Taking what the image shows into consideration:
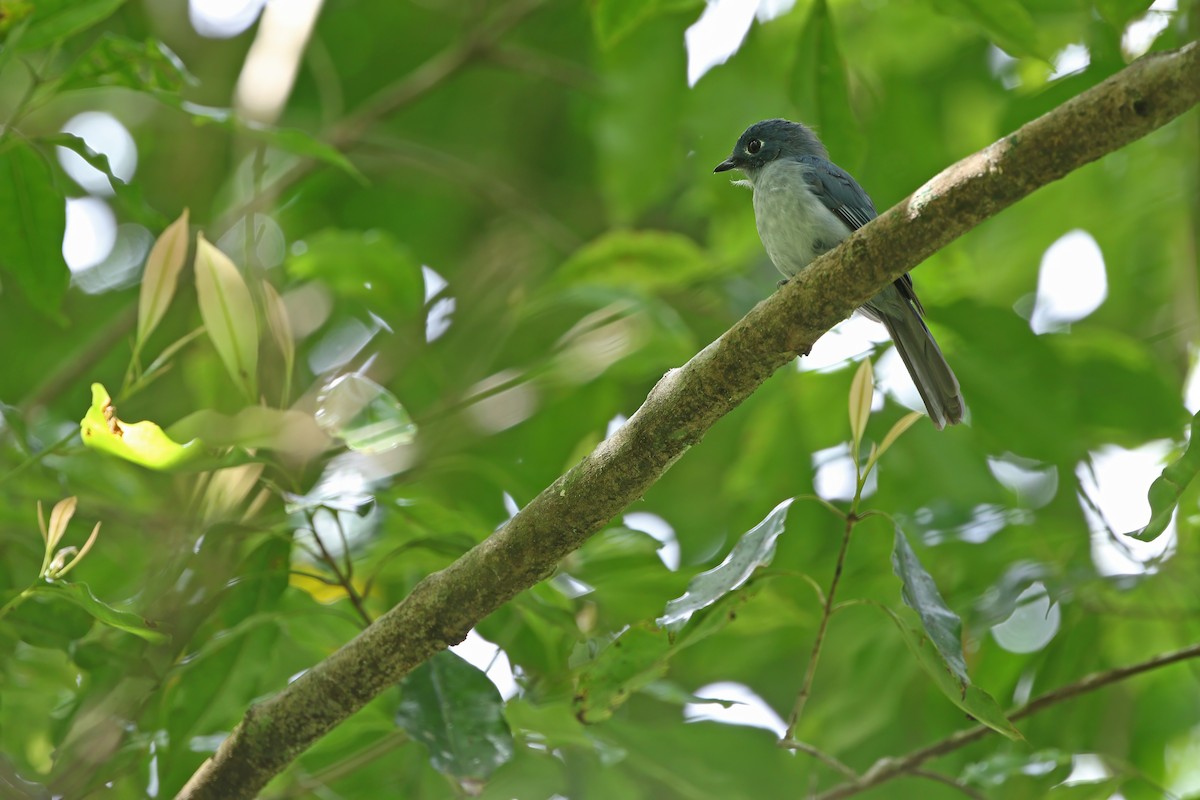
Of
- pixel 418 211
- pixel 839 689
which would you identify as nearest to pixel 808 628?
pixel 839 689

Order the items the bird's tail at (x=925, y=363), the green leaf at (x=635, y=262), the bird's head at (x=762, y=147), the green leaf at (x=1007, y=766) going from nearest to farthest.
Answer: the green leaf at (x=1007, y=766), the bird's tail at (x=925, y=363), the green leaf at (x=635, y=262), the bird's head at (x=762, y=147)

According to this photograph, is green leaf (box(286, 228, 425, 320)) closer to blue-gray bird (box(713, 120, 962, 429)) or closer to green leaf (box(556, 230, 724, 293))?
green leaf (box(556, 230, 724, 293))

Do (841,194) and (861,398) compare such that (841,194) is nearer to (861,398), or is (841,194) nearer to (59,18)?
(861,398)


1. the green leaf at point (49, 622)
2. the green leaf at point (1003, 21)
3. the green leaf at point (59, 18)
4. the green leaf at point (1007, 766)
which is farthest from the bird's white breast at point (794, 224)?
the green leaf at point (49, 622)

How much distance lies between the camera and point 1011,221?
19.1 ft

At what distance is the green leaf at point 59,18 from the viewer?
2.85 metres

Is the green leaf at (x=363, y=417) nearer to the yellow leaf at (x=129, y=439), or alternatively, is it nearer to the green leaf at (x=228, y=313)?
the green leaf at (x=228, y=313)

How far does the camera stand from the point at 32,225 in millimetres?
3098

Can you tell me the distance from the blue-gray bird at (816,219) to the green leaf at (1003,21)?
2.46 ft

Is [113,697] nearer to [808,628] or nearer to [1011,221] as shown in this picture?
[808,628]

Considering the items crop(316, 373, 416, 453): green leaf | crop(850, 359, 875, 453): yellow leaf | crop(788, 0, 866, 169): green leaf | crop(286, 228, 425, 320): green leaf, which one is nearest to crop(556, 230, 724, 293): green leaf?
crop(286, 228, 425, 320): green leaf

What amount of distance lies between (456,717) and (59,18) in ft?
6.48

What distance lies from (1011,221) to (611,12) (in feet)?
10.3

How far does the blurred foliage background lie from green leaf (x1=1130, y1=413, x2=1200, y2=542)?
0.69 metres
